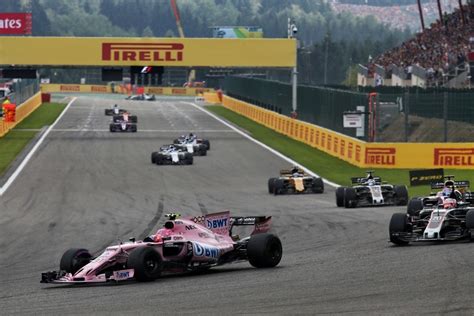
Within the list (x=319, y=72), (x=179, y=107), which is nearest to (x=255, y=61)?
(x=179, y=107)

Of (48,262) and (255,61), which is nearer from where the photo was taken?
(48,262)

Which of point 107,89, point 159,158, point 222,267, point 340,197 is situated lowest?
point 107,89

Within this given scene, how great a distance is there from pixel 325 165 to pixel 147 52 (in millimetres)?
19967

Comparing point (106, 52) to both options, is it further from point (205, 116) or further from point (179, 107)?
point (179, 107)

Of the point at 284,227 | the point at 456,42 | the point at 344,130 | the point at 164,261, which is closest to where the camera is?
the point at 164,261

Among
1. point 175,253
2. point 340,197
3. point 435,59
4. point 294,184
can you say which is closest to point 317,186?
point 294,184

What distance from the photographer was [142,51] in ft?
199

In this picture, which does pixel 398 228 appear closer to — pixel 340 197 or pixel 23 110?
pixel 340 197

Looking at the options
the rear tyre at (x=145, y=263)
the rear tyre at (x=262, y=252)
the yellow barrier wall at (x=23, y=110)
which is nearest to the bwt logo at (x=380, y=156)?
the yellow barrier wall at (x=23, y=110)

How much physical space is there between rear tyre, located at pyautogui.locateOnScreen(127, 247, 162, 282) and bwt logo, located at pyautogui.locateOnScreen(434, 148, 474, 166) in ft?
84.8

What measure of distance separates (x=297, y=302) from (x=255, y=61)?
4932 centimetres

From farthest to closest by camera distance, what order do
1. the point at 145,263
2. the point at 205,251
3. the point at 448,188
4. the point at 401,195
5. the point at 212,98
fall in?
the point at 212,98, the point at 401,195, the point at 448,188, the point at 205,251, the point at 145,263

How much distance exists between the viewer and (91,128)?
2633 inches

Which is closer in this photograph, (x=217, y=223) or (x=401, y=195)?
(x=217, y=223)
